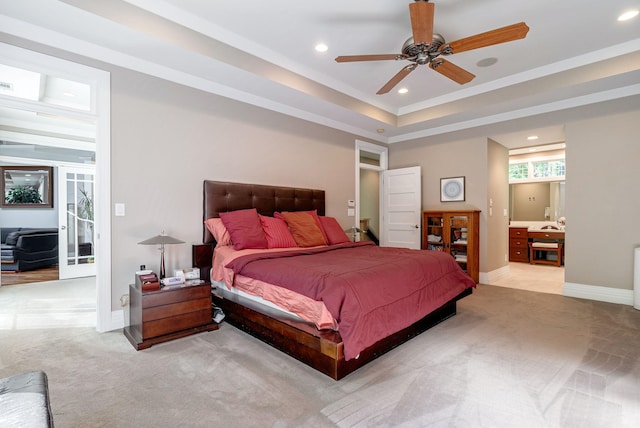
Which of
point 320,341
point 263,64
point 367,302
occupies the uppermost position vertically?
point 263,64

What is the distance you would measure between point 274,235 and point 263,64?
1.99 meters

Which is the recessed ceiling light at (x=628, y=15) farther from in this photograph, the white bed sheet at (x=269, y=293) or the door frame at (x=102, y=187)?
the door frame at (x=102, y=187)

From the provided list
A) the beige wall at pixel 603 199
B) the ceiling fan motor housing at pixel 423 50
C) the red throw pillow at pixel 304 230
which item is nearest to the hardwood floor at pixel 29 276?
the red throw pillow at pixel 304 230

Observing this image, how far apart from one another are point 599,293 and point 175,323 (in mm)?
5218

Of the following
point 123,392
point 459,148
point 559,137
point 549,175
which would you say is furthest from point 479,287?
point 123,392

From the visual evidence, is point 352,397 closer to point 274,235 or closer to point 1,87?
point 274,235

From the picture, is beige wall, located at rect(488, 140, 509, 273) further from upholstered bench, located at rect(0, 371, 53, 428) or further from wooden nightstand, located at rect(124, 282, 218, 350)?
upholstered bench, located at rect(0, 371, 53, 428)

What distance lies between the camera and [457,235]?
523cm

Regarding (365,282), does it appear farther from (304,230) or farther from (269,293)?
(304,230)

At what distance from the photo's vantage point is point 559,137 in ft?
16.6

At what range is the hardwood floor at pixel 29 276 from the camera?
16.5 feet

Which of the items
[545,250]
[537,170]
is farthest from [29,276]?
[537,170]

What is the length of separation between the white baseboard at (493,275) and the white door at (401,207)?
3.78ft

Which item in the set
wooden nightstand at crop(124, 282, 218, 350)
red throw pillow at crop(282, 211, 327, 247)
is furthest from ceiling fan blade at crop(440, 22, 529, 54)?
wooden nightstand at crop(124, 282, 218, 350)
